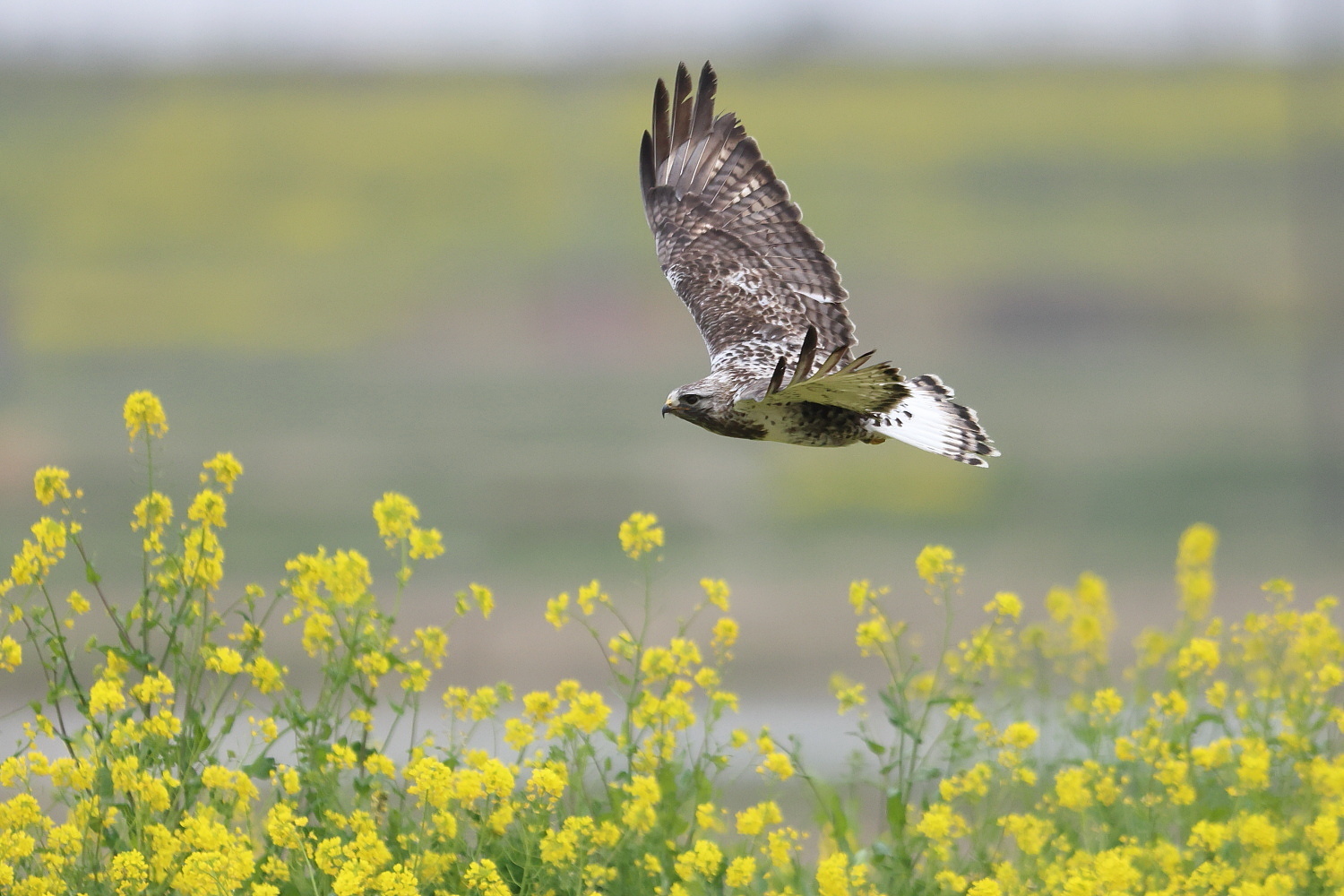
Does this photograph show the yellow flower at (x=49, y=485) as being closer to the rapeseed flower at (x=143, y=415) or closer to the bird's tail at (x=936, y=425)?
the rapeseed flower at (x=143, y=415)

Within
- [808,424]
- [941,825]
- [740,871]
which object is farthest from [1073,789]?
[808,424]

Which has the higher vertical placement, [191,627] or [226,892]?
[191,627]

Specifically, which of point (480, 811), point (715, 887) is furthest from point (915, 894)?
point (480, 811)

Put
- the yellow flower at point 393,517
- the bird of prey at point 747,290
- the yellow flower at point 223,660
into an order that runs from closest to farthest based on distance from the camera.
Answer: the bird of prey at point 747,290, the yellow flower at point 223,660, the yellow flower at point 393,517

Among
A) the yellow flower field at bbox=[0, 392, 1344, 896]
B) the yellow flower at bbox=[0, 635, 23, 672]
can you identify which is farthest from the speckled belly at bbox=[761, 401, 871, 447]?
the yellow flower at bbox=[0, 635, 23, 672]

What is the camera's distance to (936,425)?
6.21 ft

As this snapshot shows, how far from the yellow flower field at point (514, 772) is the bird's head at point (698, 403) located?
0.28 metres

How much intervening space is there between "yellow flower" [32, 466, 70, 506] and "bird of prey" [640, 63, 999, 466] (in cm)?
81

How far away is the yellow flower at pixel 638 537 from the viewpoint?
1.95 metres

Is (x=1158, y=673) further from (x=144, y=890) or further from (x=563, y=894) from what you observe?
(x=144, y=890)

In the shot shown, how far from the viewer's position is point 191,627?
186 centimetres

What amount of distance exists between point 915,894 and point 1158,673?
1.38 metres

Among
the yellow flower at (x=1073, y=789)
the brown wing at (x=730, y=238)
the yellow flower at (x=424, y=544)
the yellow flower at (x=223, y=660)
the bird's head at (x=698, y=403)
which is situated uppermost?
the brown wing at (x=730, y=238)

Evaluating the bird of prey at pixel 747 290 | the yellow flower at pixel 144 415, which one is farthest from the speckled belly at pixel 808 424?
the yellow flower at pixel 144 415
